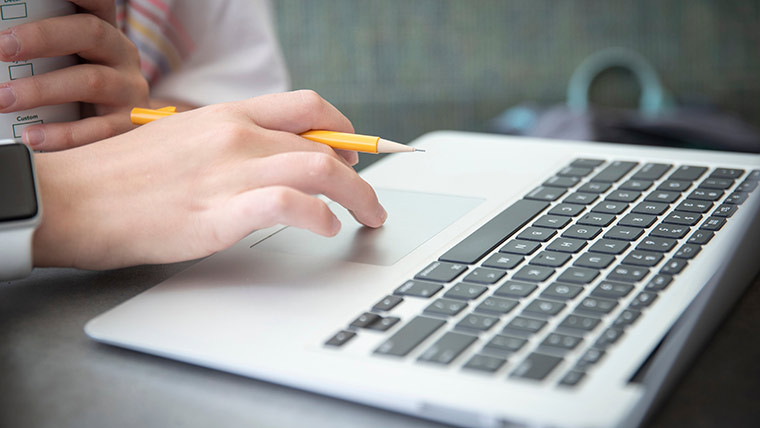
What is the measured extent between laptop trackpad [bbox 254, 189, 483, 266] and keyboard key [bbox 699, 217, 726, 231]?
0.15 m

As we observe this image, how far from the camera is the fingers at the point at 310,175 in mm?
428

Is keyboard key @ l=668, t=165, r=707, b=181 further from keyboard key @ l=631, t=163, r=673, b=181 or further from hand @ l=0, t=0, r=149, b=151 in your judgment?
hand @ l=0, t=0, r=149, b=151

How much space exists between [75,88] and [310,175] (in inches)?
8.2

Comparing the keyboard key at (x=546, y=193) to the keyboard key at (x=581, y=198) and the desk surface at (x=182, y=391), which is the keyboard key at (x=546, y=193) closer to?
the keyboard key at (x=581, y=198)

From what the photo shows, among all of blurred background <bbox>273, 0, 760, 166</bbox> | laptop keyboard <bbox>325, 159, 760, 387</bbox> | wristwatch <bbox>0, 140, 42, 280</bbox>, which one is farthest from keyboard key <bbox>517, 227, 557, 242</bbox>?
blurred background <bbox>273, 0, 760, 166</bbox>

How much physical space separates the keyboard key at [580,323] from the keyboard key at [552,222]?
13 cm

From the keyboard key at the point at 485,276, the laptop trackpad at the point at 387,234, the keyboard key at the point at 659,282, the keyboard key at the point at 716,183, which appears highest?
the keyboard key at the point at 716,183

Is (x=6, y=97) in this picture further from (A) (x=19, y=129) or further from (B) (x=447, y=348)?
(B) (x=447, y=348)

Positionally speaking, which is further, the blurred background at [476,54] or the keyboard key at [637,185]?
the blurred background at [476,54]

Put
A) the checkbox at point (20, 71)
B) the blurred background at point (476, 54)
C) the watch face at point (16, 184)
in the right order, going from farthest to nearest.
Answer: the blurred background at point (476, 54), the checkbox at point (20, 71), the watch face at point (16, 184)

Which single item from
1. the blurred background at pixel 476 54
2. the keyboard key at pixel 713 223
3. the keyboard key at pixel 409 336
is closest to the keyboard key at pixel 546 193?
the keyboard key at pixel 713 223

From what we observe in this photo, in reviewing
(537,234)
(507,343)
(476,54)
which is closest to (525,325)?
(507,343)

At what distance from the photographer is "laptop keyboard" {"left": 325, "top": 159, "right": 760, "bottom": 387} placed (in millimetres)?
317

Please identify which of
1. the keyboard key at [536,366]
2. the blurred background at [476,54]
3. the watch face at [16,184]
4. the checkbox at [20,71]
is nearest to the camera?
the keyboard key at [536,366]
